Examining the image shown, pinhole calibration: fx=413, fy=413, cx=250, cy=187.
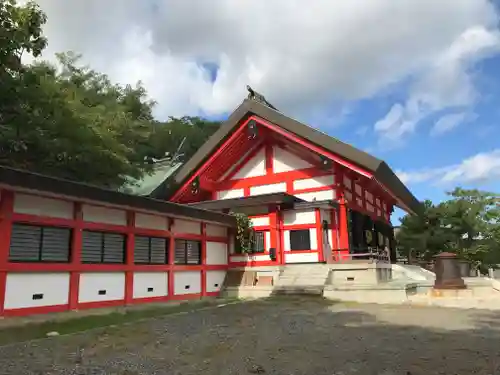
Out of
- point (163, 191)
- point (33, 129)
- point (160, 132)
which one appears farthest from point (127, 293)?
point (160, 132)

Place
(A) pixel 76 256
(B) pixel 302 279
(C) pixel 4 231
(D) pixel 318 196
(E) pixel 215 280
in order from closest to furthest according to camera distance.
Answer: (C) pixel 4 231 < (A) pixel 76 256 < (B) pixel 302 279 < (E) pixel 215 280 < (D) pixel 318 196

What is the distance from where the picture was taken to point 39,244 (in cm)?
898

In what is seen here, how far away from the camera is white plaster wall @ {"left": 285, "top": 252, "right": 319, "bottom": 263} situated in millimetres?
15618

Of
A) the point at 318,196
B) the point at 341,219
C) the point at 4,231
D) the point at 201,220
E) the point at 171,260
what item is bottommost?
the point at 171,260

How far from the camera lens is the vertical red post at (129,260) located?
1102cm

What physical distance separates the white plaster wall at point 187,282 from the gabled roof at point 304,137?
19.1 ft

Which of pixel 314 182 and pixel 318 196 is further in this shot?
pixel 314 182

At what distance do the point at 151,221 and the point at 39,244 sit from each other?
361 cm

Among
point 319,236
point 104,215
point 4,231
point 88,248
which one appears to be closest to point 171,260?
point 104,215

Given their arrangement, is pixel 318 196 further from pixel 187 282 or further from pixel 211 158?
pixel 187 282

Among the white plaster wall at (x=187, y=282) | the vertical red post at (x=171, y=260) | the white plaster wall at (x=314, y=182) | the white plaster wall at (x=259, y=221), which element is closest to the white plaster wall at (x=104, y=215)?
the vertical red post at (x=171, y=260)

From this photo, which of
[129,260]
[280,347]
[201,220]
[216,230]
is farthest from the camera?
[216,230]

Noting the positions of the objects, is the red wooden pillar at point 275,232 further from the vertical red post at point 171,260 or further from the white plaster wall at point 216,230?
the vertical red post at point 171,260

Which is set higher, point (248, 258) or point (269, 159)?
point (269, 159)
